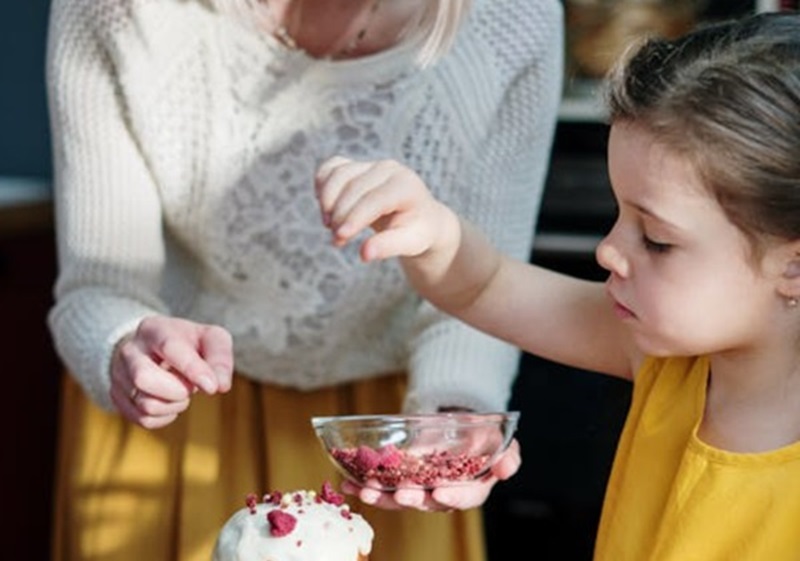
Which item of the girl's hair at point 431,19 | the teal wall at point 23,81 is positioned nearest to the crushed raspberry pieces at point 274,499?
the girl's hair at point 431,19

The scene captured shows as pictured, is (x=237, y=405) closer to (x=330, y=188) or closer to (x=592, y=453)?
(x=330, y=188)

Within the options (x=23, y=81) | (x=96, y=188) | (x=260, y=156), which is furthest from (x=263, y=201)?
(x=23, y=81)

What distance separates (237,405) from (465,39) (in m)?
0.45

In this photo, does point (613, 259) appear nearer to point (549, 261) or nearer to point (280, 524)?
point (280, 524)

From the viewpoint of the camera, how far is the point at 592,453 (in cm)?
259

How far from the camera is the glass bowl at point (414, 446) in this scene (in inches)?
54.6

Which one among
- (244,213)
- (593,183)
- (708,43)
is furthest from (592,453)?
(708,43)

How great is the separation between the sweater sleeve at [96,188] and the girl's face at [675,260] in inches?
22.5

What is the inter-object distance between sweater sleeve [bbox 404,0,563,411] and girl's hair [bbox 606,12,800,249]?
1.46ft

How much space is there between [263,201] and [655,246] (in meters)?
0.54

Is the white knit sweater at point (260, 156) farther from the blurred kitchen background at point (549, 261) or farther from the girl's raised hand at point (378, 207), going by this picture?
the blurred kitchen background at point (549, 261)

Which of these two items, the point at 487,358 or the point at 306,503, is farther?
the point at 487,358

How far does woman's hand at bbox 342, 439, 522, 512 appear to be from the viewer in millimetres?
1393

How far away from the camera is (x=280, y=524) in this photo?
1.27 meters
